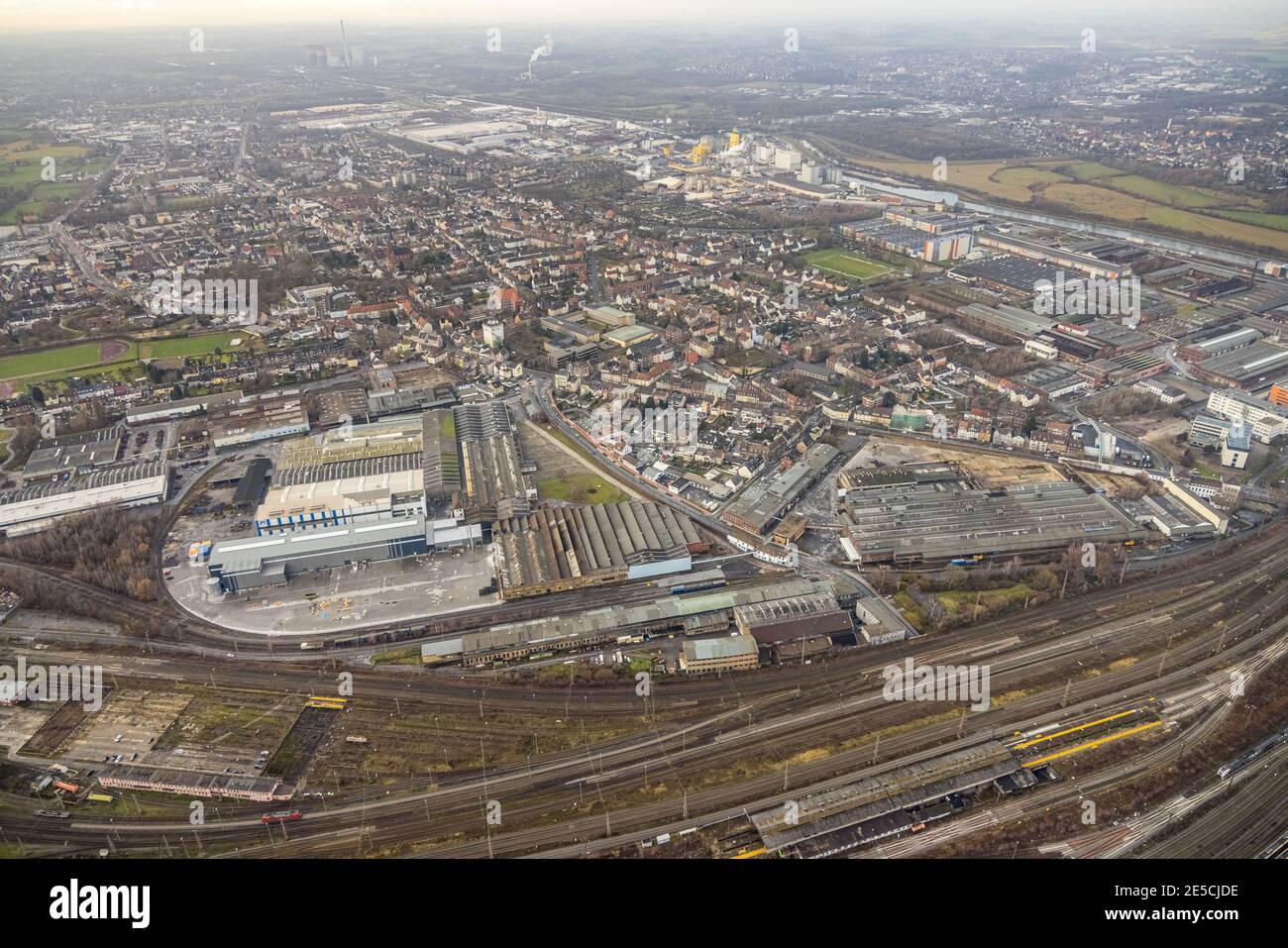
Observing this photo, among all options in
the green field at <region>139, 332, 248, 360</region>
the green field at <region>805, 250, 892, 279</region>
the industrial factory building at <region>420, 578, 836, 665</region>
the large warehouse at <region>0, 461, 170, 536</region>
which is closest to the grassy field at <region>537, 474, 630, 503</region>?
the industrial factory building at <region>420, 578, 836, 665</region>

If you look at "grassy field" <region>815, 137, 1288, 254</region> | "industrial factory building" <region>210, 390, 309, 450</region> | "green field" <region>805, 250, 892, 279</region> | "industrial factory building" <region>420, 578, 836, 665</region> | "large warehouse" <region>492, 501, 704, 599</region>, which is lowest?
"industrial factory building" <region>420, 578, 836, 665</region>

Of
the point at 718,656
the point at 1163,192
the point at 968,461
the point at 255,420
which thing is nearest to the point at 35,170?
the point at 255,420

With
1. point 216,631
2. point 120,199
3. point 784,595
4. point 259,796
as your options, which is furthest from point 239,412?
point 120,199

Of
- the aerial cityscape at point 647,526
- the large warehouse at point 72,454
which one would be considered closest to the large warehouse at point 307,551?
the aerial cityscape at point 647,526

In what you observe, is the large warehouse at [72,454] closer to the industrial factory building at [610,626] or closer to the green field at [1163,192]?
the industrial factory building at [610,626]

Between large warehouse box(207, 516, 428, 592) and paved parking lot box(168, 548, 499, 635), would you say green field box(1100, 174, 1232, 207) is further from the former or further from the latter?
large warehouse box(207, 516, 428, 592)

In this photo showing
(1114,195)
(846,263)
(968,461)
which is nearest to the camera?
(968,461)

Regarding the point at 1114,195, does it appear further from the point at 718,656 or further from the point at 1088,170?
the point at 718,656
